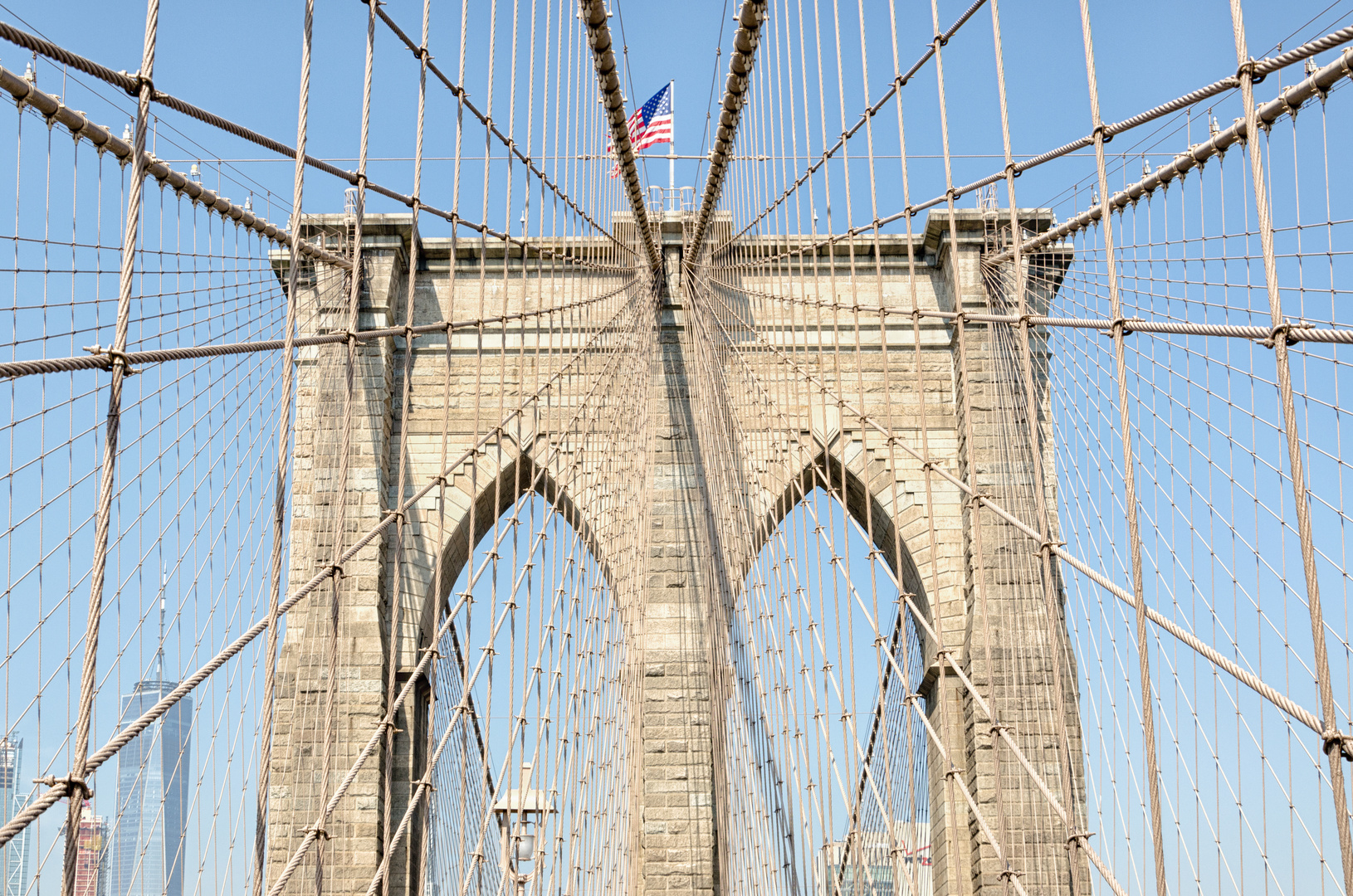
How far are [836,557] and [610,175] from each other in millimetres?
4838

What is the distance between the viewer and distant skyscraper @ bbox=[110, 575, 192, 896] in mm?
6738

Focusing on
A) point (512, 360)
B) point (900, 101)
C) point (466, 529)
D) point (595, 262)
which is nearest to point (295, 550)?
point (466, 529)

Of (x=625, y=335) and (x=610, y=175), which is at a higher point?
(x=610, y=175)

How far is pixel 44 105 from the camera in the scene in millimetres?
5605

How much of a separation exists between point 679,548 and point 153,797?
444 feet

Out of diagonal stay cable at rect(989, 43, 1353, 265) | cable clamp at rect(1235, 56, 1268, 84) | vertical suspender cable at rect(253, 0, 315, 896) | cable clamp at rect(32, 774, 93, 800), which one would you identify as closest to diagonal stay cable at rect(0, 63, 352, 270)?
vertical suspender cable at rect(253, 0, 315, 896)

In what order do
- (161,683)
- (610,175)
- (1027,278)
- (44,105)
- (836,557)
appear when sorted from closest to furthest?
(44,105)
(161,683)
(836,557)
(1027,278)
(610,175)

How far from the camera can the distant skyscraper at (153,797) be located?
22.1 ft

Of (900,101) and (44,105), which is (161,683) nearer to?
(44,105)

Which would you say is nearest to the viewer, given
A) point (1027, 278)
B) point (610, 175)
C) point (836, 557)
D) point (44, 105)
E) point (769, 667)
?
point (44, 105)

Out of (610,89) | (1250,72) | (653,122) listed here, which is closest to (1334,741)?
(1250,72)

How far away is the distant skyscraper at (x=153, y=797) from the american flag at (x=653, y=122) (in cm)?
616

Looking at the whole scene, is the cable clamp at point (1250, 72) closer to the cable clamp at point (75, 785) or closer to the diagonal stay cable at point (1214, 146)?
the diagonal stay cable at point (1214, 146)

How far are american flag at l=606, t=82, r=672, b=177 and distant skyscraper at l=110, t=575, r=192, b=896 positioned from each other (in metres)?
6.16
